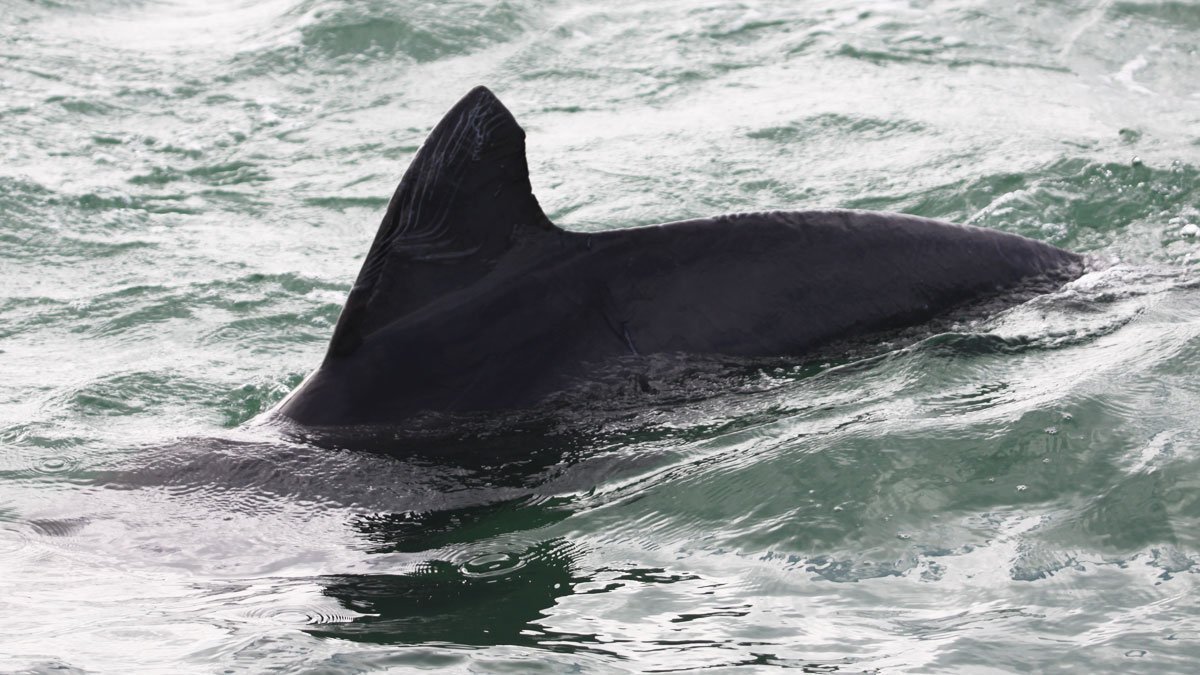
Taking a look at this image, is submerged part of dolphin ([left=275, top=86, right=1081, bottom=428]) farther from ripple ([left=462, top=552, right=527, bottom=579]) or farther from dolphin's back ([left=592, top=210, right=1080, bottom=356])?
ripple ([left=462, top=552, right=527, bottom=579])


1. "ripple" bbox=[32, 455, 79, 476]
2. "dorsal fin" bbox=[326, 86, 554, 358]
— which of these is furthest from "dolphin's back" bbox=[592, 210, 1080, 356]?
"ripple" bbox=[32, 455, 79, 476]

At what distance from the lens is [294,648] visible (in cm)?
426

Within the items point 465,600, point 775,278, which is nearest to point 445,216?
point 775,278

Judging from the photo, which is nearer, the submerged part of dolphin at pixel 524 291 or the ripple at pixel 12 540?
the ripple at pixel 12 540

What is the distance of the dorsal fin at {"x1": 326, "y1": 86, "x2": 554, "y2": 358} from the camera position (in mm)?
5270

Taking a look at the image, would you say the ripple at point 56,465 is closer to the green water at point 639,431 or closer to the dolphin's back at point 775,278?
the green water at point 639,431

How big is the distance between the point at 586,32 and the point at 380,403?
31.8 feet

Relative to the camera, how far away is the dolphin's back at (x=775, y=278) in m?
5.53

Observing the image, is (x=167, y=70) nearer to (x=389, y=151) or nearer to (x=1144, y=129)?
(x=389, y=151)

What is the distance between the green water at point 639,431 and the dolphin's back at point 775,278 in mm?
190

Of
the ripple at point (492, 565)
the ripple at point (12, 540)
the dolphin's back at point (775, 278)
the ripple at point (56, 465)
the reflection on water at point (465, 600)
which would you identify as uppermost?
the dolphin's back at point (775, 278)

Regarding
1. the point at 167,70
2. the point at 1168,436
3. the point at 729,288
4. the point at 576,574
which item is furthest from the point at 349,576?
the point at 167,70

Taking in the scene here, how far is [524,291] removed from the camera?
17.8 ft

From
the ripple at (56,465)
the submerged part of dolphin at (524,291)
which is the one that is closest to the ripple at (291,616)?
the submerged part of dolphin at (524,291)
